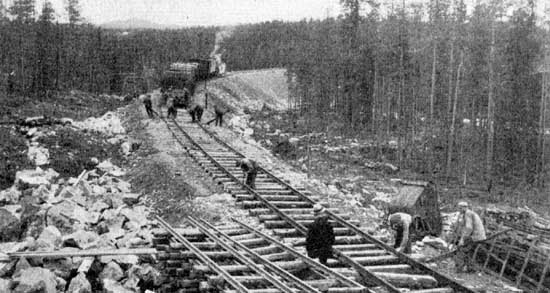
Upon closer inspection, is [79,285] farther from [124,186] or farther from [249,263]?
[124,186]

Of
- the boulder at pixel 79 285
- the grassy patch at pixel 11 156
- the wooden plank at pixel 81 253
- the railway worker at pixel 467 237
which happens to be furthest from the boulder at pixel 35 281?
the grassy patch at pixel 11 156

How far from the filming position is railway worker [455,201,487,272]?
44.3 feet

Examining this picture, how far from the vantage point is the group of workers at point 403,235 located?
10930mm

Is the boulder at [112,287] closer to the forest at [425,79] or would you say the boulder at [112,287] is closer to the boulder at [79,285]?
the boulder at [79,285]

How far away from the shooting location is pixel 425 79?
39875mm

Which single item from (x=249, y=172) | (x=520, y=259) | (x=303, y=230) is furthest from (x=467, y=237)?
(x=249, y=172)

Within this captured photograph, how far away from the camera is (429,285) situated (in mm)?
10523

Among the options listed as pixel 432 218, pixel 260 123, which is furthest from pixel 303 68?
pixel 432 218

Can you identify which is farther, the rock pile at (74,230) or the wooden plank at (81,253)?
the wooden plank at (81,253)

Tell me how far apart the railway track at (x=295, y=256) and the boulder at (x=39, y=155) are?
10.0 m

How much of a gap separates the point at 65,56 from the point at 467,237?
60.5 m

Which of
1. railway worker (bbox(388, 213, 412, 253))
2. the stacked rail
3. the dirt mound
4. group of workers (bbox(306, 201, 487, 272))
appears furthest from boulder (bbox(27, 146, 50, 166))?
the dirt mound

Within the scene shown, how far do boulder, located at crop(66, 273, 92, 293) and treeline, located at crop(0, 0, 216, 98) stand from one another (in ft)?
146

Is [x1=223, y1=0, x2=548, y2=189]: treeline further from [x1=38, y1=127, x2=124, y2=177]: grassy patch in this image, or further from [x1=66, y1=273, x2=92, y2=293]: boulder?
[x1=66, y1=273, x2=92, y2=293]: boulder
